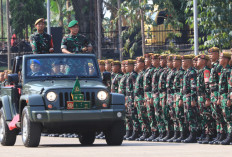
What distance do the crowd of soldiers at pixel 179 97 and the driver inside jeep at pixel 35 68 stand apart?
3.01 metres

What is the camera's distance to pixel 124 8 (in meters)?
30.6

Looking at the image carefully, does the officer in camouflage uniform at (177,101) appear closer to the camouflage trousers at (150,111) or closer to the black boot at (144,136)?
the camouflage trousers at (150,111)

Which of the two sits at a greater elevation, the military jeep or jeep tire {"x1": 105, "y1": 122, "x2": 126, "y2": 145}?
the military jeep

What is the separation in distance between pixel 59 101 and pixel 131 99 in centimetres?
468

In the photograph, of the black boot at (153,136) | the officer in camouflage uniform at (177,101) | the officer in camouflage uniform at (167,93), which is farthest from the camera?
the black boot at (153,136)

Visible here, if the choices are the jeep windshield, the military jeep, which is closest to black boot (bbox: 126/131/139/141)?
the military jeep

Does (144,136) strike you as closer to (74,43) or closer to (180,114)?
(180,114)

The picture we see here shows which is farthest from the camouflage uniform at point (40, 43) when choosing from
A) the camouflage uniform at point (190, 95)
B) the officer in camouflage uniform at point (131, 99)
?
the camouflage uniform at point (190, 95)

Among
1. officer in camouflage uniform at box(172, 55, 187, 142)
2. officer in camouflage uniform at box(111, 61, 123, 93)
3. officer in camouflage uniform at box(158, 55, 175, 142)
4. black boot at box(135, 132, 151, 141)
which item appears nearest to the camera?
officer in camouflage uniform at box(172, 55, 187, 142)

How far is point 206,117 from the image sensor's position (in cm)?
1778

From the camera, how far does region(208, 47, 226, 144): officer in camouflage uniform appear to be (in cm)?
1719

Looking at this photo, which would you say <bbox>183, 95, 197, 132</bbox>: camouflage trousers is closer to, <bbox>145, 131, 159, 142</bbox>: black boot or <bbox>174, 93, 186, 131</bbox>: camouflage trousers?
<bbox>174, 93, 186, 131</bbox>: camouflage trousers

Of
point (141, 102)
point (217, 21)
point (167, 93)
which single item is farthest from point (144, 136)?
point (217, 21)

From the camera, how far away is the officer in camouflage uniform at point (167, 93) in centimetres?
1878
